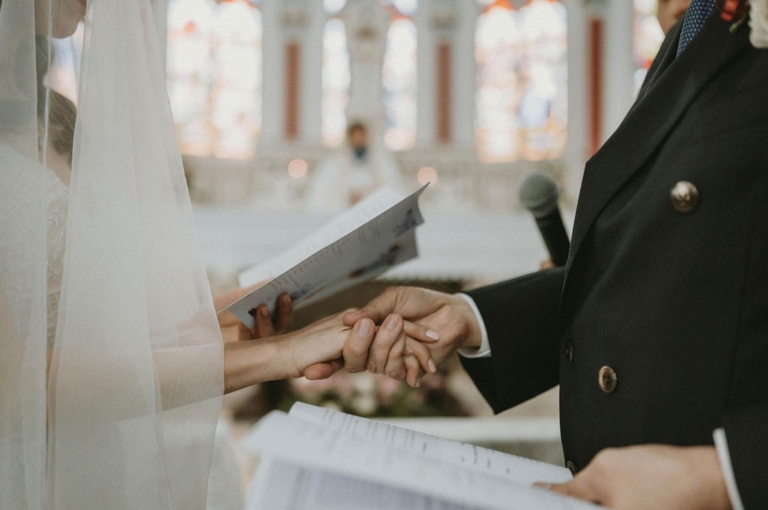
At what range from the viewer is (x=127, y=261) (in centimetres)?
81

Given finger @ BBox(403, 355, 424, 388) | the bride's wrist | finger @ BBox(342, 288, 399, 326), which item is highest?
finger @ BBox(342, 288, 399, 326)

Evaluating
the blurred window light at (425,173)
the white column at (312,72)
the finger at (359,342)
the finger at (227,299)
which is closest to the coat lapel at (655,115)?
the finger at (359,342)

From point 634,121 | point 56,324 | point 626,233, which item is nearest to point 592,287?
point 626,233

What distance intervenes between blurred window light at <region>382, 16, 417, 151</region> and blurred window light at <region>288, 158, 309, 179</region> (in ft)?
3.48

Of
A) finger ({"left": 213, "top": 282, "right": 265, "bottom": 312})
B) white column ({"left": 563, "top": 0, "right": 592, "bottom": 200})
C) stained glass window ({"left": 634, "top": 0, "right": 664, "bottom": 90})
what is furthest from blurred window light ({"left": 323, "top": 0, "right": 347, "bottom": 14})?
finger ({"left": 213, "top": 282, "right": 265, "bottom": 312})

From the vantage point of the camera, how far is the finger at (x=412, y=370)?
3.60 ft

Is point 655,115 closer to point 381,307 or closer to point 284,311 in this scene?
point 381,307

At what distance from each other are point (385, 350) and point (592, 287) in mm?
386

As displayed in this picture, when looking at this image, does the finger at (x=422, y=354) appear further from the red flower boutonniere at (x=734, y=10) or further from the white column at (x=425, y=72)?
the white column at (x=425, y=72)

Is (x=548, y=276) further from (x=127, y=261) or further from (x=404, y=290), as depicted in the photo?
(x=127, y=261)

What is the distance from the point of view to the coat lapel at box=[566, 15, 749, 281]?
736 mm

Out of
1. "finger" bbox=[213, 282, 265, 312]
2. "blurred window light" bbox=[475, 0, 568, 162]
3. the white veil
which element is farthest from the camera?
"blurred window light" bbox=[475, 0, 568, 162]

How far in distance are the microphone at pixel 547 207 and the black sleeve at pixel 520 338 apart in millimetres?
119

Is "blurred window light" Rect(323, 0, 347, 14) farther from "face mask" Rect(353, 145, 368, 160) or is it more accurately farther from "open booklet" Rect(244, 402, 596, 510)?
"open booklet" Rect(244, 402, 596, 510)
